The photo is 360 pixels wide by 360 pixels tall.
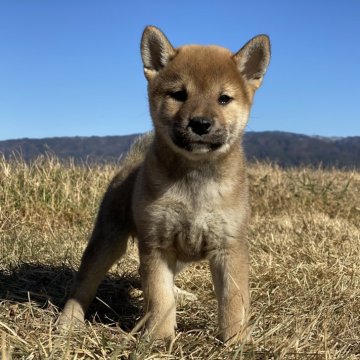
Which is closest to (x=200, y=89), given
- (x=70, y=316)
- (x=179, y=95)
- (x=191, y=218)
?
(x=179, y=95)

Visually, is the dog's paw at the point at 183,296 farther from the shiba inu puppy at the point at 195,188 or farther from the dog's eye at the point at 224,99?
the dog's eye at the point at 224,99

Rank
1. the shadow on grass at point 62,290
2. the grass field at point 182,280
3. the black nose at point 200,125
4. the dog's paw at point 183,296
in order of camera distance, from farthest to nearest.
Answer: the dog's paw at point 183,296, the shadow on grass at point 62,290, the black nose at point 200,125, the grass field at point 182,280

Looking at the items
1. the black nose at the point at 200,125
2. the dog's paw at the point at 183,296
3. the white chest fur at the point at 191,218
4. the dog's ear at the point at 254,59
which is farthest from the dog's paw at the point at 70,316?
the dog's ear at the point at 254,59

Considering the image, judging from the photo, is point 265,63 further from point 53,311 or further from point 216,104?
point 53,311

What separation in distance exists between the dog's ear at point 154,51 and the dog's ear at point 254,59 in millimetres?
511

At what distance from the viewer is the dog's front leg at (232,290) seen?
3.83m

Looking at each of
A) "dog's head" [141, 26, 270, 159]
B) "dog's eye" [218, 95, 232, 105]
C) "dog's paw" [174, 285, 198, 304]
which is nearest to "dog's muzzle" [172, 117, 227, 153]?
"dog's head" [141, 26, 270, 159]

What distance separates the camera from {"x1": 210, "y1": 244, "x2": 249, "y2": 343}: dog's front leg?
383 cm

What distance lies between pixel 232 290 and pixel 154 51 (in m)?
1.87

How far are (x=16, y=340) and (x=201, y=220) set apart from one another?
53.4 inches

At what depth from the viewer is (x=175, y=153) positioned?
3.96 m

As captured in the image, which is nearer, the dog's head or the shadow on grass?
the dog's head

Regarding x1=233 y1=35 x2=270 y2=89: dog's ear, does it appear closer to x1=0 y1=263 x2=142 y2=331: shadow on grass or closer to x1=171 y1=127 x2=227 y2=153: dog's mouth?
x1=171 y1=127 x2=227 y2=153: dog's mouth

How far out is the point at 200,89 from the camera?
12.9ft
